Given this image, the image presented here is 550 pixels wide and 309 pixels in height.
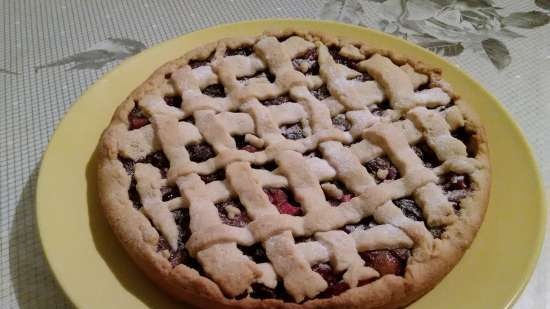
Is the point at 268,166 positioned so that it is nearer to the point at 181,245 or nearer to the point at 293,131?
the point at 293,131

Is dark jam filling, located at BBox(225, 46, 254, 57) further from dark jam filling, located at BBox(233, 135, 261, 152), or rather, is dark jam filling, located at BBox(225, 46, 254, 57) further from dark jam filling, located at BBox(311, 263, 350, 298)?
dark jam filling, located at BBox(311, 263, 350, 298)

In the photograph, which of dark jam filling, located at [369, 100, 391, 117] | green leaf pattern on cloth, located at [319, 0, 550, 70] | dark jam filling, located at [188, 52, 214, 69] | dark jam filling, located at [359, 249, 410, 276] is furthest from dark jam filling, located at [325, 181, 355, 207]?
green leaf pattern on cloth, located at [319, 0, 550, 70]

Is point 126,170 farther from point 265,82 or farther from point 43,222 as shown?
point 265,82

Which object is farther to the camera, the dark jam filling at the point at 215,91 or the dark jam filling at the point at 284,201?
the dark jam filling at the point at 215,91

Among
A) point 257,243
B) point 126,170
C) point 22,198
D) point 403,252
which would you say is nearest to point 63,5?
point 22,198

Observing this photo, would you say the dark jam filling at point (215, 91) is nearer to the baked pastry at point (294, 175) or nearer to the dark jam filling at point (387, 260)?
the baked pastry at point (294, 175)

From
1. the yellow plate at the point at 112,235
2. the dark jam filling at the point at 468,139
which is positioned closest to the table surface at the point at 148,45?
the yellow plate at the point at 112,235

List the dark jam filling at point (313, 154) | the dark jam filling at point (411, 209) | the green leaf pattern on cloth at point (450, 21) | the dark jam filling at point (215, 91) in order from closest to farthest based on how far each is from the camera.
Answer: the dark jam filling at point (411, 209) → the dark jam filling at point (313, 154) → the dark jam filling at point (215, 91) → the green leaf pattern on cloth at point (450, 21)
